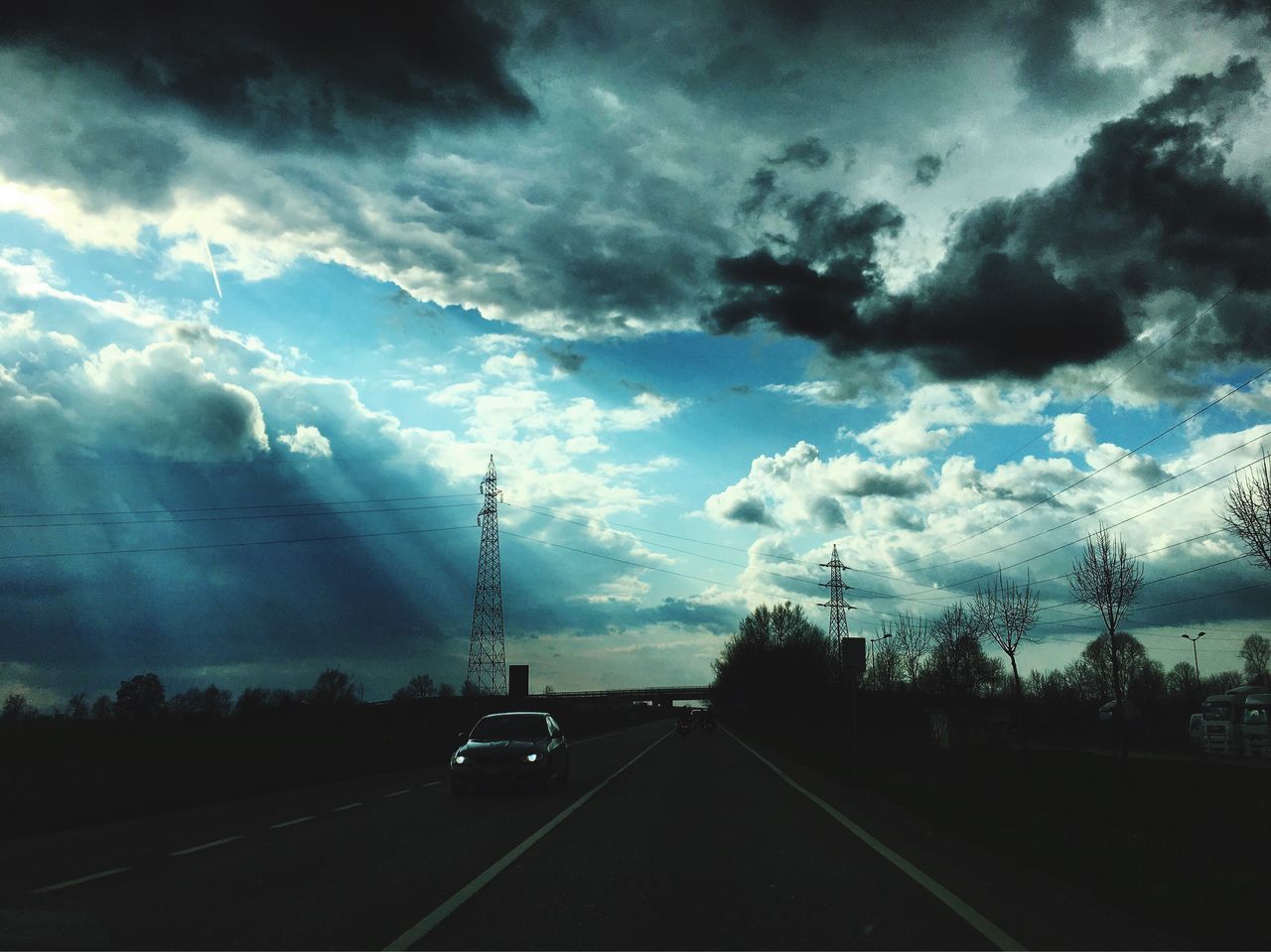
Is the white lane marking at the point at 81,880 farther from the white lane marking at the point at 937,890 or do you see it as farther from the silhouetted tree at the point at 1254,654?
the silhouetted tree at the point at 1254,654

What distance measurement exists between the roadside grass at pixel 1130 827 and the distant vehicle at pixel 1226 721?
15487 mm

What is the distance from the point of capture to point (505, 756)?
1802 centimetres

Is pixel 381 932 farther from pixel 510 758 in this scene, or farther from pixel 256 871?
pixel 510 758

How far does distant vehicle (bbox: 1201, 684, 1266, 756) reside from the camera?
40.3m

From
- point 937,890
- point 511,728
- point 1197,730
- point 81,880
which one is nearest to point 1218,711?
point 1197,730

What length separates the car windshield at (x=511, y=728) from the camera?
19266mm

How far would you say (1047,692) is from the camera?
11744 cm

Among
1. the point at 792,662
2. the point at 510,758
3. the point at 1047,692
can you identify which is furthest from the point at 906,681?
the point at 510,758

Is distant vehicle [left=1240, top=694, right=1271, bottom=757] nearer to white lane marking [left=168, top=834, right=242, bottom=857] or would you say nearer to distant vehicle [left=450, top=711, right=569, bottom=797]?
distant vehicle [left=450, top=711, right=569, bottom=797]

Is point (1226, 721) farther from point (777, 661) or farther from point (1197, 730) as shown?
point (777, 661)

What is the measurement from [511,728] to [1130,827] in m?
11.4

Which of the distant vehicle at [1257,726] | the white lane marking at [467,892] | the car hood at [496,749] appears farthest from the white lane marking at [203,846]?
the distant vehicle at [1257,726]

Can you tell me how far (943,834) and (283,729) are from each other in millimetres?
48546

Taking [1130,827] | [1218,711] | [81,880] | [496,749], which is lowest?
[1130,827]
